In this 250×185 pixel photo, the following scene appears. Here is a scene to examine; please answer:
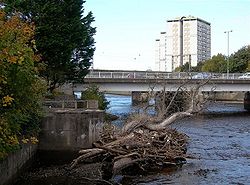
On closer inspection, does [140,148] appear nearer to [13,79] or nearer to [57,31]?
[13,79]

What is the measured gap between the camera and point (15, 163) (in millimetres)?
18844

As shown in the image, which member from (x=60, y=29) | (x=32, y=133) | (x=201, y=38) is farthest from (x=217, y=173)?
(x=201, y=38)

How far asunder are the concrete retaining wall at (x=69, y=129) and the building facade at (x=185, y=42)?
138 meters

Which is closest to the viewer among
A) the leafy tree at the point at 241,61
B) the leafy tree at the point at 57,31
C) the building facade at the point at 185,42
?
the leafy tree at the point at 57,31

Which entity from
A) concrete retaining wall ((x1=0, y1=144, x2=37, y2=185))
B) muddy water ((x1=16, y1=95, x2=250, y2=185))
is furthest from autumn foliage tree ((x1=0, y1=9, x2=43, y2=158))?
muddy water ((x1=16, y1=95, x2=250, y2=185))

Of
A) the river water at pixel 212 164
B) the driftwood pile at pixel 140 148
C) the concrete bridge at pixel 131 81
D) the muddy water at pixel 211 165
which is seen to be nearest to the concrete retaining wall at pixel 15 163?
the muddy water at pixel 211 165

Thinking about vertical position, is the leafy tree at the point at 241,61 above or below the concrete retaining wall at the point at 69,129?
above

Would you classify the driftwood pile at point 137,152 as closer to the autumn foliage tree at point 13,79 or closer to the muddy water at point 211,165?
the muddy water at point 211,165

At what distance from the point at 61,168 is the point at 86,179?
2.88m

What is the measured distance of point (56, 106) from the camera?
94.5 feet

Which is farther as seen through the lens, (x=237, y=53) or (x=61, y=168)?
(x=237, y=53)

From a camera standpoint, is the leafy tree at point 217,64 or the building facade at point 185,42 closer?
the leafy tree at point 217,64

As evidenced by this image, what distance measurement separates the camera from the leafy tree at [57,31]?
3438 cm

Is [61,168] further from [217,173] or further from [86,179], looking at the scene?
[217,173]
